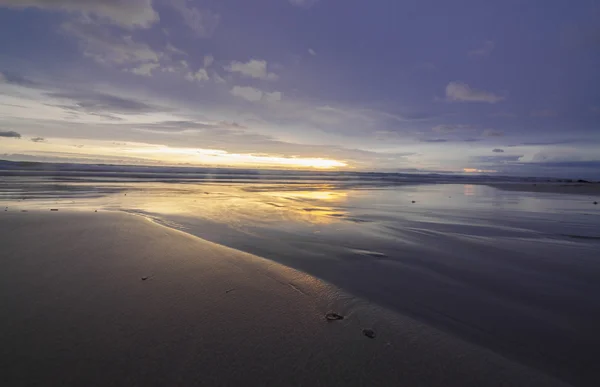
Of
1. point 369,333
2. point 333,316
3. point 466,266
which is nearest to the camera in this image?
point 369,333

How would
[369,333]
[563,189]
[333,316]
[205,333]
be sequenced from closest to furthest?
1. [205,333]
2. [369,333]
3. [333,316]
4. [563,189]

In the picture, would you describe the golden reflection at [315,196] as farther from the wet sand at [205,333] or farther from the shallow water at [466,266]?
the wet sand at [205,333]

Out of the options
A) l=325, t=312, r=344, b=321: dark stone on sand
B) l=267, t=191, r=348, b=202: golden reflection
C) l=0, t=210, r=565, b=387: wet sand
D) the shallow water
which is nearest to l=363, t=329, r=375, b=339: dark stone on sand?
l=0, t=210, r=565, b=387: wet sand

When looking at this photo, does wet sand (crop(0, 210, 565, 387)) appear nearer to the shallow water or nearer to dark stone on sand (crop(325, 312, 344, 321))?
dark stone on sand (crop(325, 312, 344, 321))

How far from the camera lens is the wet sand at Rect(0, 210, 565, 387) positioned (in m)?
2.39

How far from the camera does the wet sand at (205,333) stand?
239 cm

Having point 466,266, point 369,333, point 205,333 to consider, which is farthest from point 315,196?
point 205,333

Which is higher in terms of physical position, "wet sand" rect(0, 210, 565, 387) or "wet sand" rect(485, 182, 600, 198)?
"wet sand" rect(485, 182, 600, 198)

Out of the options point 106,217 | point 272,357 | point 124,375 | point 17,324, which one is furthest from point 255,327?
point 106,217

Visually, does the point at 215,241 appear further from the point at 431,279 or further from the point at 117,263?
the point at 431,279

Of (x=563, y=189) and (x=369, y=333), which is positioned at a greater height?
(x=563, y=189)

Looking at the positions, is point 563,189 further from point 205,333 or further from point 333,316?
point 205,333

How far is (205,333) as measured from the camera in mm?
2926

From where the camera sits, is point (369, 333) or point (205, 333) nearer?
point (205, 333)
